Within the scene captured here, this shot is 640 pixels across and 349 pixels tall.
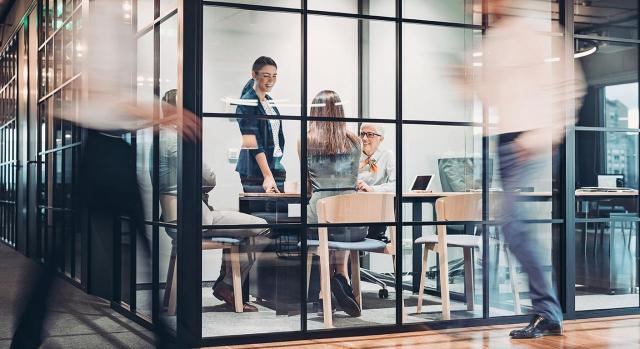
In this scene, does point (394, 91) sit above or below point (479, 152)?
above

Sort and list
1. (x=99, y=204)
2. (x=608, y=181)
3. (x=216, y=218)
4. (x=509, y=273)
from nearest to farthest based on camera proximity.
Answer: (x=216, y=218)
(x=509, y=273)
(x=99, y=204)
(x=608, y=181)

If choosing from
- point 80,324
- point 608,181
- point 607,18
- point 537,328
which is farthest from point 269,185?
point 607,18

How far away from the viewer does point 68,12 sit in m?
6.64

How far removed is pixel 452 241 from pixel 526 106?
0.95 meters

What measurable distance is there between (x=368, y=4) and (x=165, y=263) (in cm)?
188

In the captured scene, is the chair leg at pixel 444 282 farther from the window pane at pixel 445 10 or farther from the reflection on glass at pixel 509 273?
the window pane at pixel 445 10

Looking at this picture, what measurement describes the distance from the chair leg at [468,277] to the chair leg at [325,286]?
0.91 m

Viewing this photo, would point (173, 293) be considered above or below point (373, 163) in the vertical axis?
below

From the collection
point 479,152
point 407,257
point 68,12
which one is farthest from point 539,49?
point 68,12

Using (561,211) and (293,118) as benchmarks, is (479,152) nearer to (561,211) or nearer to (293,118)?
(561,211)

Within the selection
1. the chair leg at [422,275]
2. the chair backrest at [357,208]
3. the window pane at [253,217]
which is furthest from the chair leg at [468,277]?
the window pane at [253,217]

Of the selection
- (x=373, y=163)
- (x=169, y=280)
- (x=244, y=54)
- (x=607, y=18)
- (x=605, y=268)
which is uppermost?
(x=607, y=18)

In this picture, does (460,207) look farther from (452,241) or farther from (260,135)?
(260,135)

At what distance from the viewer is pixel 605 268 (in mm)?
8188
